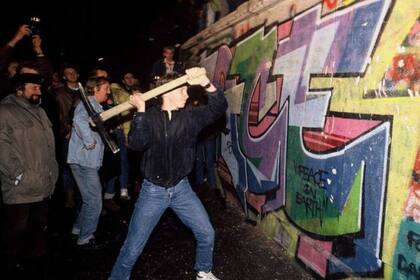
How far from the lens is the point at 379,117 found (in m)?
3.04

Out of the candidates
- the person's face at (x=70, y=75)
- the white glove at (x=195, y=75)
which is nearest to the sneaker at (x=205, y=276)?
the white glove at (x=195, y=75)

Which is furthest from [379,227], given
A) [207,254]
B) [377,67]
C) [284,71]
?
[284,71]

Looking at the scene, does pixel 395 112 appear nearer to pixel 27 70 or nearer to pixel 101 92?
pixel 101 92

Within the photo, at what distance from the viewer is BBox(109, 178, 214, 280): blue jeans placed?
136 inches

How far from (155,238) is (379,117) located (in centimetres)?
335

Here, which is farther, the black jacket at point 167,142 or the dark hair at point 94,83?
the dark hair at point 94,83

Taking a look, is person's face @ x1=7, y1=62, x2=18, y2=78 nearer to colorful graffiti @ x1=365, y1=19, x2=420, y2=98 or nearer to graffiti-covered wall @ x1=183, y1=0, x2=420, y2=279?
graffiti-covered wall @ x1=183, y1=0, x2=420, y2=279

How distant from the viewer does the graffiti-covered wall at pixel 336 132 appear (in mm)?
2840

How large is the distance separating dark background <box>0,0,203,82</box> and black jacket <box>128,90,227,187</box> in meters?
10.2

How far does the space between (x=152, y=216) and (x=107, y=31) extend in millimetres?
14537

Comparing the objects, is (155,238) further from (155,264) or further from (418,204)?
(418,204)

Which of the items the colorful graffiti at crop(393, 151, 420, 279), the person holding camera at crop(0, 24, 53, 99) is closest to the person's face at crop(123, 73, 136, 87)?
the person holding camera at crop(0, 24, 53, 99)

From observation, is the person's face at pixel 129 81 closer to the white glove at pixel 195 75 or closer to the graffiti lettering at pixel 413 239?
the white glove at pixel 195 75

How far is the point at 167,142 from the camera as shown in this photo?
3.47 metres
